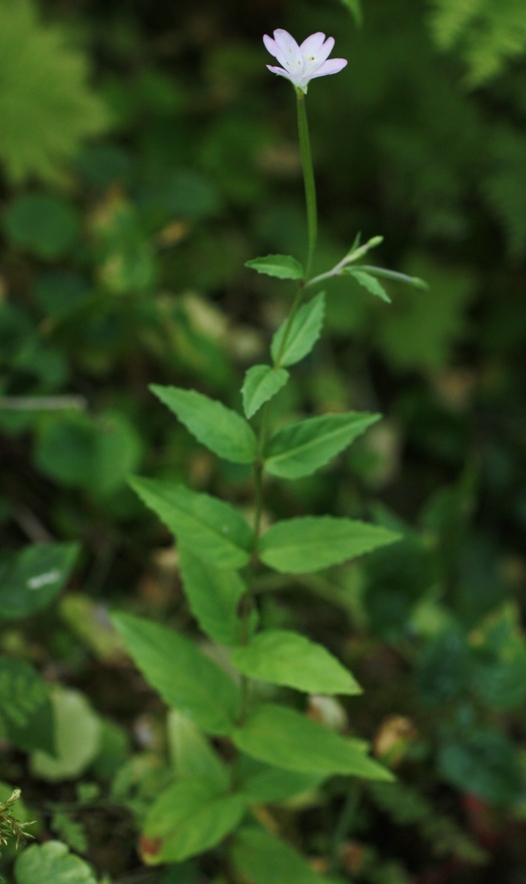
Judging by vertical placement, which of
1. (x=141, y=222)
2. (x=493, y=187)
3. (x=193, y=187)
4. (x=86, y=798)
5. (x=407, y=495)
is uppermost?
(x=493, y=187)

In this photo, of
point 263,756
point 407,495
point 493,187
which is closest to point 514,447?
point 407,495

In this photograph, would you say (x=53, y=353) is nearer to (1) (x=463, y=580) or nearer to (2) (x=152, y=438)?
(2) (x=152, y=438)

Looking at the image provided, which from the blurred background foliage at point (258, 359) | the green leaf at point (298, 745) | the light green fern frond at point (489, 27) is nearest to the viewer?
the green leaf at point (298, 745)

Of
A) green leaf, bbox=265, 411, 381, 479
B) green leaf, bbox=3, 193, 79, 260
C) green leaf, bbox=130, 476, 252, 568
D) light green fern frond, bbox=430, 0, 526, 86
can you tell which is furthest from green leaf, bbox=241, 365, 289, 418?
green leaf, bbox=3, 193, 79, 260

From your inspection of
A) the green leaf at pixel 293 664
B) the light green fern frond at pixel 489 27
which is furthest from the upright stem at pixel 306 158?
the light green fern frond at pixel 489 27

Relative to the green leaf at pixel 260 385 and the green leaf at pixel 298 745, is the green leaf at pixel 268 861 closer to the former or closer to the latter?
the green leaf at pixel 298 745

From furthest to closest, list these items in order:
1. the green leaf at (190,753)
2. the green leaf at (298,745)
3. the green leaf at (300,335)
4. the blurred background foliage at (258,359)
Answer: the blurred background foliage at (258,359) < the green leaf at (190,753) < the green leaf at (298,745) < the green leaf at (300,335)
